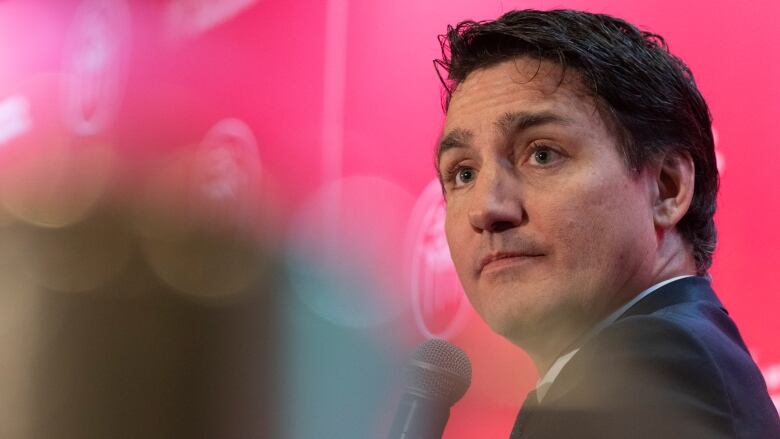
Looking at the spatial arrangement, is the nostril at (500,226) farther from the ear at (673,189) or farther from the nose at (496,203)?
the ear at (673,189)

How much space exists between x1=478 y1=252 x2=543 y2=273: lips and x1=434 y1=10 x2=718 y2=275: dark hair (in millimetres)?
205

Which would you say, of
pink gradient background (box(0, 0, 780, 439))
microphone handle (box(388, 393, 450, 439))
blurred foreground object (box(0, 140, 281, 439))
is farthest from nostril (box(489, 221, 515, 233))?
pink gradient background (box(0, 0, 780, 439))

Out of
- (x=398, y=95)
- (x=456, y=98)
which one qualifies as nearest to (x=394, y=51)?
(x=398, y=95)

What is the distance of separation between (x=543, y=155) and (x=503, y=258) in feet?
0.52

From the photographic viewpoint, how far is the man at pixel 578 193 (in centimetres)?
112

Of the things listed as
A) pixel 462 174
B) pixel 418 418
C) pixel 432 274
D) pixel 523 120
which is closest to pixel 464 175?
pixel 462 174

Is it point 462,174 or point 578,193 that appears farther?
point 462,174

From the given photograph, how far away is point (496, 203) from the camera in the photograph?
3.75ft

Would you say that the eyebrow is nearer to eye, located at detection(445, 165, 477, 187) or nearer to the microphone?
eye, located at detection(445, 165, 477, 187)

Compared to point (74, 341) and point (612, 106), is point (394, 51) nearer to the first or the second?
point (612, 106)

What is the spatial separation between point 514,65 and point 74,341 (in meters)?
0.76

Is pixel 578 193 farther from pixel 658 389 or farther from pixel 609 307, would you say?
pixel 658 389

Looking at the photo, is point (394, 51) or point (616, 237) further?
point (394, 51)

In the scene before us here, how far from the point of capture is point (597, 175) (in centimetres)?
115
